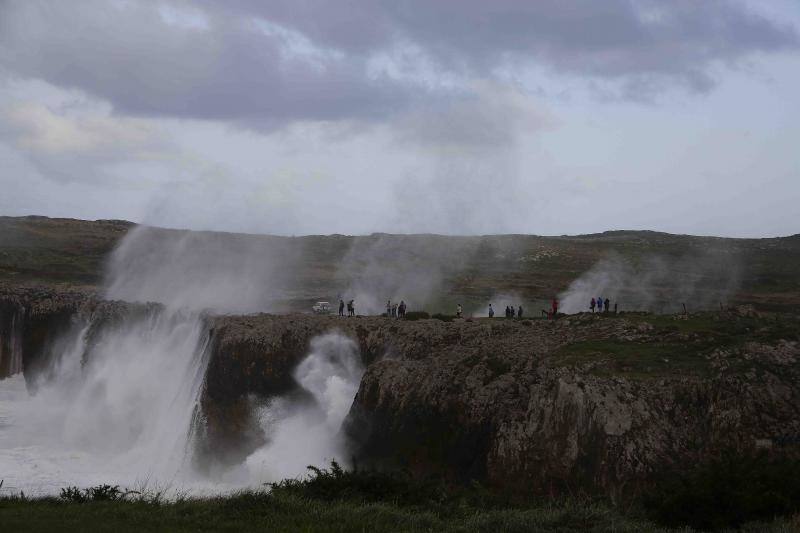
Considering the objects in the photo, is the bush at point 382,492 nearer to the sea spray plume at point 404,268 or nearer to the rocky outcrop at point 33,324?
the rocky outcrop at point 33,324

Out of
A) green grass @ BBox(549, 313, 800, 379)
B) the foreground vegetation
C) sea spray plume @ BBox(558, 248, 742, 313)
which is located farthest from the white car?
the foreground vegetation

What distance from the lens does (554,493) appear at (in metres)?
21.0

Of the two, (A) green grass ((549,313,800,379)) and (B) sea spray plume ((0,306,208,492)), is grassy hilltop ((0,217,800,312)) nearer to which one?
(B) sea spray plume ((0,306,208,492))

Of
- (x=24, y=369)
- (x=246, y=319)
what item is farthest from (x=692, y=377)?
(x=24, y=369)

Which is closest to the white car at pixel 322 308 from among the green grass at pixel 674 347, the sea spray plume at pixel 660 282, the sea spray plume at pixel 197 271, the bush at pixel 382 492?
the sea spray plume at pixel 197 271

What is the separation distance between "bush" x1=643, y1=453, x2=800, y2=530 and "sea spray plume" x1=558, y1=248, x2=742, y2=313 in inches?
1695

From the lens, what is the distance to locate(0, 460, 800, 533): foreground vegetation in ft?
45.1

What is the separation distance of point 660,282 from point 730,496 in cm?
7400

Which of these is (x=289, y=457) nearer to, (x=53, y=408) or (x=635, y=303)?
(x=53, y=408)

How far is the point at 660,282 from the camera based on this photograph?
279ft

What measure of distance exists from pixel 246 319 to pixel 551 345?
56.8 feet

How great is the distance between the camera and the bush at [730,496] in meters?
14.2

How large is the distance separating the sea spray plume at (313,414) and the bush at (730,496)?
657 inches

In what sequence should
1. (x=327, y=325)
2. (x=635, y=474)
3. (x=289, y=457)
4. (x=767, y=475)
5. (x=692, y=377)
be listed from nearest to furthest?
(x=767, y=475) → (x=635, y=474) → (x=692, y=377) → (x=289, y=457) → (x=327, y=325)
